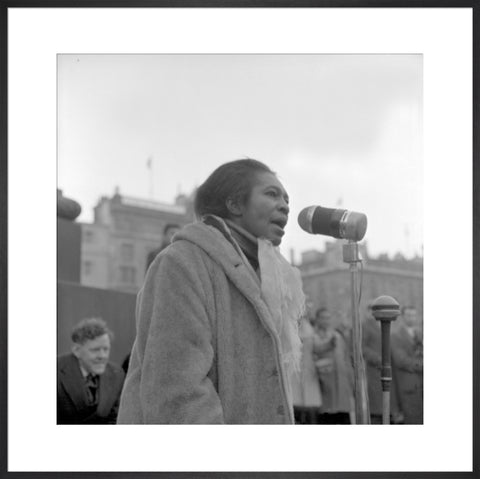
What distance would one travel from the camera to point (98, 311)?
2.65 meters

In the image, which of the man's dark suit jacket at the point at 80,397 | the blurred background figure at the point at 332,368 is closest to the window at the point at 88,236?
the man's dark suit jacket at the point at 80,397

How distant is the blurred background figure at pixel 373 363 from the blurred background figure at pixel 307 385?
17 centimetres

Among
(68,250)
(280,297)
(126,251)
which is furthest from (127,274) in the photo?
(280,297)

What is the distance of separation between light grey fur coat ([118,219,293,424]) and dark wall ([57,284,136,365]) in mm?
221

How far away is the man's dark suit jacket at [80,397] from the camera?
237cm

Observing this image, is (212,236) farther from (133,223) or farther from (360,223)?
(133,223)

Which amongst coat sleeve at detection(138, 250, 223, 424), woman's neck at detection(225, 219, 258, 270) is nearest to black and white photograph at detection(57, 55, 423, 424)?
woman's neck at detection(225, 219, 258, 270)

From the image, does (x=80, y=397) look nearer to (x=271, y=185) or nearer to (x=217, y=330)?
(x=217, y=330)

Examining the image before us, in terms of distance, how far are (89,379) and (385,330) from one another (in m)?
1.07

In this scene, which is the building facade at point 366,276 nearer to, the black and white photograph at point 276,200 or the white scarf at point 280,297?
the black and white photograph at point 276,200

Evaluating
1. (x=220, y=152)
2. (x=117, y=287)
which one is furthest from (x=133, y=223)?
(x=220, y=152)

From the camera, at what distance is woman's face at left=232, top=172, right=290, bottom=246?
2217mm

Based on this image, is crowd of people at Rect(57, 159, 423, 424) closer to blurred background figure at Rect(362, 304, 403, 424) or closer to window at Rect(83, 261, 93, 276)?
blurred background figure at Rect(362, 304, 403, 424)

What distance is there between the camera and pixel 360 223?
2197mm
